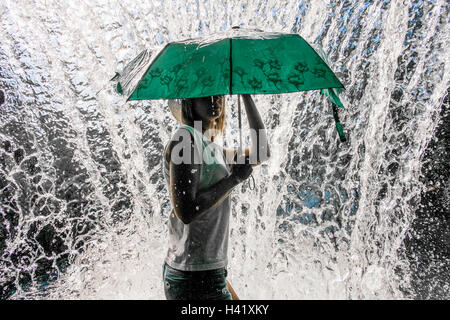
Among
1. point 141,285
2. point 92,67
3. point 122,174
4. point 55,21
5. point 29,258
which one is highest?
point 55,21

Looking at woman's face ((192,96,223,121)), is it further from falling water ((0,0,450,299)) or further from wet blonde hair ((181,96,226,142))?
falling water ((0,0,450,299))

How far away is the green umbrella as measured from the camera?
1.11m

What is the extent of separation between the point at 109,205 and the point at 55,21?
2093 mm

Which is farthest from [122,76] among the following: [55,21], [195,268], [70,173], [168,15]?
[70,173]

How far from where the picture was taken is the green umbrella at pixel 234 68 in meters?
1.11

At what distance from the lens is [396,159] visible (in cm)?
445

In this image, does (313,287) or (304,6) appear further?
(304,6)

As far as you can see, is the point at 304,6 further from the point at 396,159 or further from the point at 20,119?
the point at 20,119

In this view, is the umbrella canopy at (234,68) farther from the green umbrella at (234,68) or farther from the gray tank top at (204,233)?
the gray tank top at (204,233)

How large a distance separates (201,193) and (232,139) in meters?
2.66

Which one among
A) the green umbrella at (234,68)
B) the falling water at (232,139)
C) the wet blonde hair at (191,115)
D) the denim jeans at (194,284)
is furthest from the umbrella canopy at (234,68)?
the falling water at (232,139)

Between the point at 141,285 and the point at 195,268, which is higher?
the point at 195,268

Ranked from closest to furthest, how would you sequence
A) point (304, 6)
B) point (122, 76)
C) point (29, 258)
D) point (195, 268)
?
point (195, 268)
point (122, 76)
point (304, 6)
point (29, 258)

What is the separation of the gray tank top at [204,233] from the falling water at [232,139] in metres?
1.62
